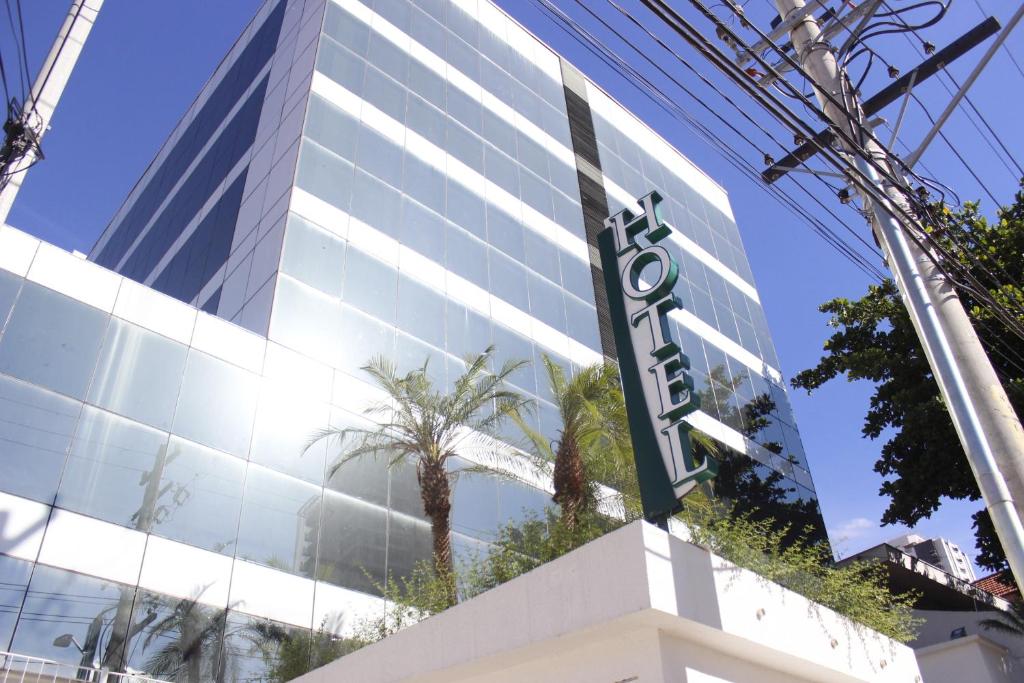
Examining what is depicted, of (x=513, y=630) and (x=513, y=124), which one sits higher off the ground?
(x=513, y=124)

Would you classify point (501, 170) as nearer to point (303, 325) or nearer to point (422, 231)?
point (422, 231)

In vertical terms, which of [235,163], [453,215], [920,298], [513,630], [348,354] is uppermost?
[235,163]

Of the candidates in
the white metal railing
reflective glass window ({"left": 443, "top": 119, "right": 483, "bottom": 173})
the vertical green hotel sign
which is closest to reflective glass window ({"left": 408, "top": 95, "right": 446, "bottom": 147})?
reflective glass window ({"left": 443, "top": 119, "right": 483, "bottom": 173})

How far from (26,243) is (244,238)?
8.06m

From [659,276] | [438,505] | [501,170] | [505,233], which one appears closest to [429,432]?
[438,505]

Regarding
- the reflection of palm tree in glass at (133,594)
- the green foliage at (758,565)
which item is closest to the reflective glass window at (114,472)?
the reflection of palm tree in glass at (133,594)

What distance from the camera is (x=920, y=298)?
10.5m

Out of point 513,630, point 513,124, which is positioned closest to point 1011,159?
point 513,630

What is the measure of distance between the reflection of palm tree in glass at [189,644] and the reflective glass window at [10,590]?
2.19 meters

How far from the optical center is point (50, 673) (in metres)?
13.3

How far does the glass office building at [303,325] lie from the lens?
15188 mm

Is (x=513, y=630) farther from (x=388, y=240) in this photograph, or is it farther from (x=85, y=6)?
(x=388, y=240)

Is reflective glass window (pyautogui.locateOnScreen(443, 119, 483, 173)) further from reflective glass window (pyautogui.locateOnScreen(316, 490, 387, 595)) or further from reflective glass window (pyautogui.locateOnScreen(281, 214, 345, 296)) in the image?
reflective glass window (pyautogui.locateOnScreen(316, 490, 387, 595))

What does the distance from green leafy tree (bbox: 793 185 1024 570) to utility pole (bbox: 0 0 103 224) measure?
21.6 metres
